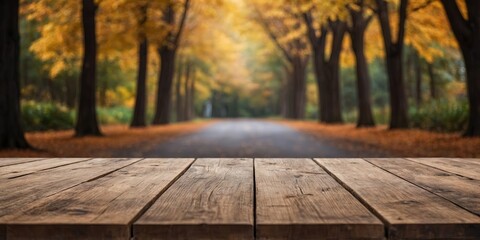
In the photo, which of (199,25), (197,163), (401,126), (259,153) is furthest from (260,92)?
(197,163)

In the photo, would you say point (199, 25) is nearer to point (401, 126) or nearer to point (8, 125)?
point (401, 126)

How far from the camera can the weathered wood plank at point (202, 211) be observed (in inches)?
56.8

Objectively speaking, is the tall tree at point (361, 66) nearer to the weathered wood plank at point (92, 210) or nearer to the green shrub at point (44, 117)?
the green shrub at point (44, 117)

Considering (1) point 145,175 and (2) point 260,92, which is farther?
(2) point 260,92

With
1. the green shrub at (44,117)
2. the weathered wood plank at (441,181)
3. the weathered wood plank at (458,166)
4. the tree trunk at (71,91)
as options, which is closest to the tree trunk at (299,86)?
the tree trunk at (71,91)

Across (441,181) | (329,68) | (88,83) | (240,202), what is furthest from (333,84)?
(240,202)

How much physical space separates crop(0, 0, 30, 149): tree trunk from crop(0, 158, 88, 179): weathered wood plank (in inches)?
286

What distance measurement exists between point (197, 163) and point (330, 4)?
12.9 m

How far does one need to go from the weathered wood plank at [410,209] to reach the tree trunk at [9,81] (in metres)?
9.04

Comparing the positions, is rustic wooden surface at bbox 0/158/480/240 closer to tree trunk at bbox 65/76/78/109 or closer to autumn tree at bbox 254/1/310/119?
autumn tree at bbox 254/1/310/119

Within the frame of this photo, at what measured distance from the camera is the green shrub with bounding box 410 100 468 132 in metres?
15.6

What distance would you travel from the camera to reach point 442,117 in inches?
659

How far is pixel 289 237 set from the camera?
1.45 m

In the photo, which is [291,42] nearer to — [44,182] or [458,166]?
[458,166]
